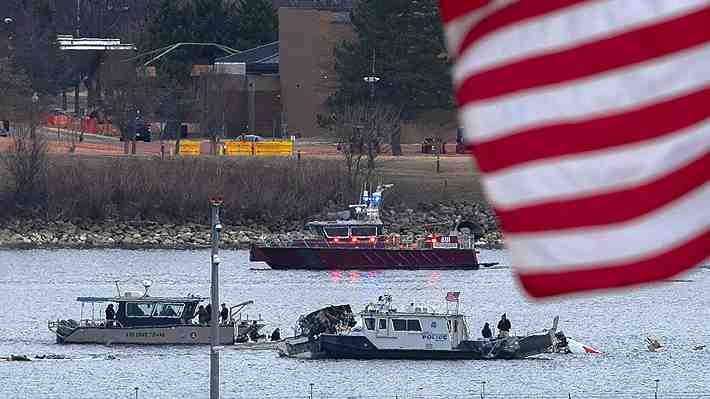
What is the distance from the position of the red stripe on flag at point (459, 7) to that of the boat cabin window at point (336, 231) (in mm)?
75994

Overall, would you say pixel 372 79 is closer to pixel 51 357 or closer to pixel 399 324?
pixel 399 324

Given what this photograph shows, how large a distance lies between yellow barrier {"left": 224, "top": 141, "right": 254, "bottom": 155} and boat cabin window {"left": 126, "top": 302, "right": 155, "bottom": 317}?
48.0m

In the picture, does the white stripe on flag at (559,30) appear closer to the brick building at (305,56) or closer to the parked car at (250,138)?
the parked car at (250,138)

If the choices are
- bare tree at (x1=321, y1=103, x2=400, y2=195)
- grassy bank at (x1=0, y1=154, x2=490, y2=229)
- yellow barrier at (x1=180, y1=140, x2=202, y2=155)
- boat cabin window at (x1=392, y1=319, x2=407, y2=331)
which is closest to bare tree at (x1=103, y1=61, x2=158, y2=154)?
yellow barrier at (x1=180, y1=140, x2=202, y2=155)

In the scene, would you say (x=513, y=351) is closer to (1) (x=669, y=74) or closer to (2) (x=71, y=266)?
(2) (x=71, y=266)

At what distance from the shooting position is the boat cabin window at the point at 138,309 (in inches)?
2293

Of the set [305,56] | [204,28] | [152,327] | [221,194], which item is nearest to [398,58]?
[221,194]

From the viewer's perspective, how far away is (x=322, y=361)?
54031mm

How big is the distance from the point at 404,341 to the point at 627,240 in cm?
4815

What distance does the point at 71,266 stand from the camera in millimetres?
86250

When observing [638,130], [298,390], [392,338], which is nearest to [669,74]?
[638,130]

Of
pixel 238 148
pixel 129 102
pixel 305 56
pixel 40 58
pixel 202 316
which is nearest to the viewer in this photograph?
pixel 202 316

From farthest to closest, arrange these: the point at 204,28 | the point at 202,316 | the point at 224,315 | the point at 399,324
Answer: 1. the point at 204,28
2. the point at 202,316
3. the point at 224,315
4. the point at 399,324

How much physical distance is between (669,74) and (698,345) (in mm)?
54537
